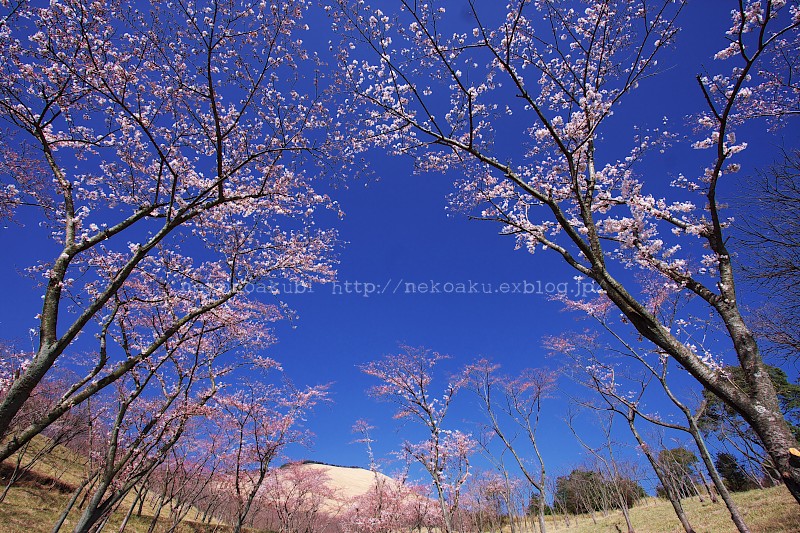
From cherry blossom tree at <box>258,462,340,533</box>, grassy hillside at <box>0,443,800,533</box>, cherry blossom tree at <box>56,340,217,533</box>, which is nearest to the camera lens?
cherry blossom tree at <box>56,340,217,533</box>

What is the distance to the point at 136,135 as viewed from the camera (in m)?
7.12

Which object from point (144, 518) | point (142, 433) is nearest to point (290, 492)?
point (144, 518)

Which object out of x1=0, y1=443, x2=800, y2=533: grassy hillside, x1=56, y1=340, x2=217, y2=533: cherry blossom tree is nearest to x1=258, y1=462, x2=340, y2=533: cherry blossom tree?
x1=0, y1=443, x2=800, y2=533: grassy hillside

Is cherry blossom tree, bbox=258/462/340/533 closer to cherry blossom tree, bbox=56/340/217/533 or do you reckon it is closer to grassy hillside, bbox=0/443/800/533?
grassy hillside, bbox=0/443/800/533

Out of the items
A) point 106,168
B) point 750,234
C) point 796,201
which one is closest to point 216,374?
point 106,168

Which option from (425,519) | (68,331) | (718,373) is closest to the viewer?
(718,373)

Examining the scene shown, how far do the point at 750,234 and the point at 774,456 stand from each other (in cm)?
631

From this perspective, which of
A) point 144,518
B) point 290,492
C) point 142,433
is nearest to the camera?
point 142,433

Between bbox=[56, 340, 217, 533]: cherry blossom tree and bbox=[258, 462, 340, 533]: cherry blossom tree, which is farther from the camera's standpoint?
bbox=[258, 462, 340, 533]: cherry blossom tree

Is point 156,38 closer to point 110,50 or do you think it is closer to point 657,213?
point 110,50

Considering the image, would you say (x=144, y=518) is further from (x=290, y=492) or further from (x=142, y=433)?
(x=142, y=433)

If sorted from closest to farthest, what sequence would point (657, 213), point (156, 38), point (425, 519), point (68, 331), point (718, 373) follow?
point (718, 373), point (68, 331), point (657, 213), point (156, 38), point (425, 519)

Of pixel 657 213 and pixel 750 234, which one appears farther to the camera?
pixel 750 234

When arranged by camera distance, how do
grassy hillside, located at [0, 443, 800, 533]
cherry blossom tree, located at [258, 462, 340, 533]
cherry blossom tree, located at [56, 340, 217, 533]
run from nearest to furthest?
cherry blossom tree, located at [56, 340, 217, 533] < grassy hillside, located at [0, 443, 800, 533] < cherry blossom tree, located at [258, 462, 340, 533]
